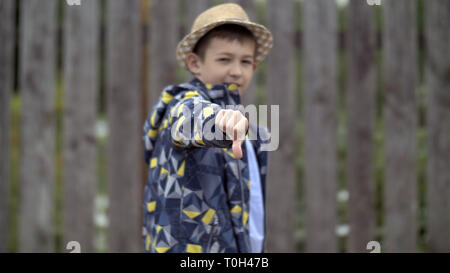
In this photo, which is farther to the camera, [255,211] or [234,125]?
[255,211]

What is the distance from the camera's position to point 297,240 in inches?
107

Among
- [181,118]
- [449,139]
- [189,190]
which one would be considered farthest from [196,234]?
[449,139]

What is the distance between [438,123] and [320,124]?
756mm

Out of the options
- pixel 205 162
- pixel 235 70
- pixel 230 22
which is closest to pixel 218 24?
pixel 230 22

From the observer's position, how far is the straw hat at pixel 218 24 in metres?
1.53

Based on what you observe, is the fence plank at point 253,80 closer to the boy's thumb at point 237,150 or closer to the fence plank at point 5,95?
the fence plank at point 5,95

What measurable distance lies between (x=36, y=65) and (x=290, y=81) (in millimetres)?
1616

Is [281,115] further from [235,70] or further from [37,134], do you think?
[37,134]

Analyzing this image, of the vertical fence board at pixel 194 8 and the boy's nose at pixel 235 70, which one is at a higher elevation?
the vertical fence board at pixel 194 8

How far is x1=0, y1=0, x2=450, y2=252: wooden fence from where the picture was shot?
257 centimetres

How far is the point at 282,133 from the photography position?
8.51ft

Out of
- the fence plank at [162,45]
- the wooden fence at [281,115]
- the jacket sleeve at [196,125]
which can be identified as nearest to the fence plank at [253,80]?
the wooden fence at [281,115]

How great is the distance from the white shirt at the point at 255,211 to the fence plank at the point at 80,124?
1.33 m

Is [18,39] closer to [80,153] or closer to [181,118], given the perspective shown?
[80,153]
